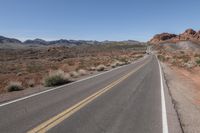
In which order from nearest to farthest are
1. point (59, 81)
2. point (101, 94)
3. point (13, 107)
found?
A: 1. point (13, 107)
2. point (101, 94)
3. point (59, 81)

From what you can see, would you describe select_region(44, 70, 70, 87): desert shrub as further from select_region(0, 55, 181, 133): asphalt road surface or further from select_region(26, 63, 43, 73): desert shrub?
select_region(26, 63, 43, 73): desert shrub

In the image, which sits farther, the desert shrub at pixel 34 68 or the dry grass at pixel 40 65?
the desert shrub at pixel 34 68

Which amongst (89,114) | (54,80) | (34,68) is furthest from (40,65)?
(89,114)

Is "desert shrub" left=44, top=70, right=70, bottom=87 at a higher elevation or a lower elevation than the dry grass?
higher

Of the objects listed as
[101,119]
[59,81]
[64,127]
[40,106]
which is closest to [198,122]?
[101,119]

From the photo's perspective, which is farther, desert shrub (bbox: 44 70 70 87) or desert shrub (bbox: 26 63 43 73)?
desert shrub (bbox: 26 63 43 73)

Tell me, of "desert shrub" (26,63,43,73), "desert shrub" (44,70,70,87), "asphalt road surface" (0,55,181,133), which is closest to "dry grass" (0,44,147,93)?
"desert shrub" (26,63,43,73)

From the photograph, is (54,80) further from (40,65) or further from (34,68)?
(40,65)

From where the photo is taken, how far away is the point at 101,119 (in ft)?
23.2

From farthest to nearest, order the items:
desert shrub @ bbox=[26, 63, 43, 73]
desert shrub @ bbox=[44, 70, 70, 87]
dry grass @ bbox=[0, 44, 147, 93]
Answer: desert shrub @ bbox=[26, 63, 43, 73]
dry grass @ bbox=[0, 44, 147, 93]
desert shrub @ bbox=[44, 70, 70, 87]

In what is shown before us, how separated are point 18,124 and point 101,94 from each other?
5.42m

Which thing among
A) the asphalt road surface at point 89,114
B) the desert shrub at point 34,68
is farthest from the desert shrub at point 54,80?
the desert shrub at point 34,68

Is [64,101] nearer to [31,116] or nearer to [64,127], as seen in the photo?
[31,116]

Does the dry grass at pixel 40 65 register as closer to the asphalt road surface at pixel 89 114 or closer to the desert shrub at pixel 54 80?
the desert shrub at pixel 54 80
